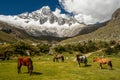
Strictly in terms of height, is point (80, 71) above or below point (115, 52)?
below

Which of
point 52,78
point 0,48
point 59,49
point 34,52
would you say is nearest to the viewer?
point 52,78

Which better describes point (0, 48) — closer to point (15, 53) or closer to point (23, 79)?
point (15, 53)

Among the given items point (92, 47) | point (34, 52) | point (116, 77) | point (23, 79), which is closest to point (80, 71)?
point (116, 77)

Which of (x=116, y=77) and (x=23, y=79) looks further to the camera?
(x=116, y=77)

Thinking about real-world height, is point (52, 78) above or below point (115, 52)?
below

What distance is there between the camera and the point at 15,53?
434ft

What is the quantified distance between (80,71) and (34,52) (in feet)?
329

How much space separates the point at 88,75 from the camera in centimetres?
4666

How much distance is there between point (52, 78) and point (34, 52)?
10799cm

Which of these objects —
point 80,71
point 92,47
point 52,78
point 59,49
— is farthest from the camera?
point 92,47

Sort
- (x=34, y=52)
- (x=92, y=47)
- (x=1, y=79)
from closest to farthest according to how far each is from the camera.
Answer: (x=1, y=79) → (x=34, y=52) → (x=92, y=47)

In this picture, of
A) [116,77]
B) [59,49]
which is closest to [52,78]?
[116,77]

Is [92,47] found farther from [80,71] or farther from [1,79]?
[1,79]

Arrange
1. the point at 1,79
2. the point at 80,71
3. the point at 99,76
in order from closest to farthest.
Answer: the point at 1,79 < the point at 99,76 < the point at 80,71
